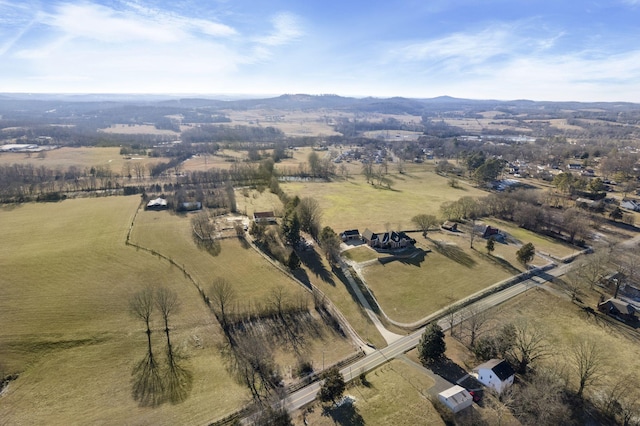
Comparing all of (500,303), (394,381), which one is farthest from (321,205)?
(394,381)

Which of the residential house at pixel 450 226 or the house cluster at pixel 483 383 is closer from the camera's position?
the house cluster at pixel 483 383

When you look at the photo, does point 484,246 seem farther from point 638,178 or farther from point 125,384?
point 638,178

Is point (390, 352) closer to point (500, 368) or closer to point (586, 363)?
point (500, 368)

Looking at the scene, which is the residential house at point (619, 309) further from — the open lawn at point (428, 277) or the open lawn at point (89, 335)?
the open lawn at point (89, 335)


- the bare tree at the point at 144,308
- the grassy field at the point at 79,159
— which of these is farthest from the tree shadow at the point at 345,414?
the grassy field at the point at 79,159

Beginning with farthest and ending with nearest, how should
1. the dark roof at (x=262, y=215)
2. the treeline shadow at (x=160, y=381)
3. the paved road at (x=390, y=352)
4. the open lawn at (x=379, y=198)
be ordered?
the open lawn at (x=379, y=198) < the dark roof at (x=262, y=215) < the paved road at (x=390, y=352) < the treeline shadow at (x=160, y=381)

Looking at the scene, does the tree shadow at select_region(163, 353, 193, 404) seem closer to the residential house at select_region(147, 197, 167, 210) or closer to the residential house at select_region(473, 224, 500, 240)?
the residential house at select_region(147, 197, 167, 210)

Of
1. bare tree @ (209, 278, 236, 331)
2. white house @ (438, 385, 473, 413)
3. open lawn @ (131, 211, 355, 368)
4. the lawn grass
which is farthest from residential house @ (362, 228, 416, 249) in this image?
white house @ (438, 385, 473, 413)
